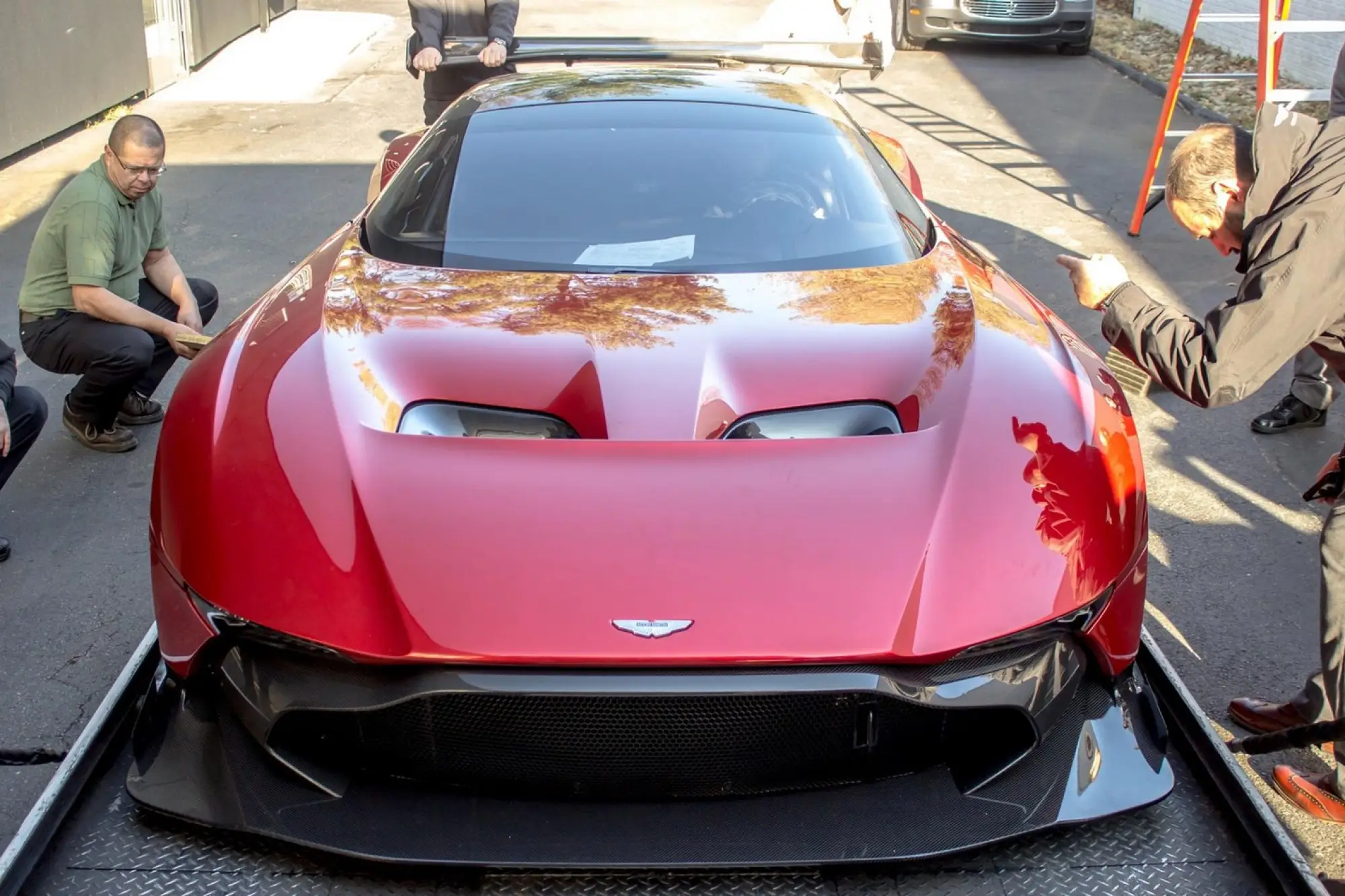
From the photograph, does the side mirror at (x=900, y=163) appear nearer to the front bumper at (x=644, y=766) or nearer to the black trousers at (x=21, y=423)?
the front bumper at (x=644, y=766)

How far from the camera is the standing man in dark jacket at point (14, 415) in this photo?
3.72 meters

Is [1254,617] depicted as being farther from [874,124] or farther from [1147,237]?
[874,124]

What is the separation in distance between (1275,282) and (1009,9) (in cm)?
1201

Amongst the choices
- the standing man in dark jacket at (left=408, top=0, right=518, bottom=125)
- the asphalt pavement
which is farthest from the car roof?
the standing man in dark jacket at (left=408, top=0, right=518, bottom=125)

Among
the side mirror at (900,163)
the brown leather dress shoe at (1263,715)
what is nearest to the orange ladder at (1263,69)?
the side mirror at (900,163)

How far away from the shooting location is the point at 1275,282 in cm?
252

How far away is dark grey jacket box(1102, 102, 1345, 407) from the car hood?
0.18 meters

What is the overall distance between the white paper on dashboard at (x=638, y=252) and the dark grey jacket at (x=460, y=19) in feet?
14.4

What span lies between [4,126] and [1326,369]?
26.7ft

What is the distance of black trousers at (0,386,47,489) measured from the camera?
3.77m

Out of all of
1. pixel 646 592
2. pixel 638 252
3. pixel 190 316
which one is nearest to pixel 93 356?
pixel 190 316

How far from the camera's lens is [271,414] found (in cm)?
244

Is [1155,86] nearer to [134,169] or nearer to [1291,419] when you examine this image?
[1291,419]

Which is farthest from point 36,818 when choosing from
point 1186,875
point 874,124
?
point 874,124
